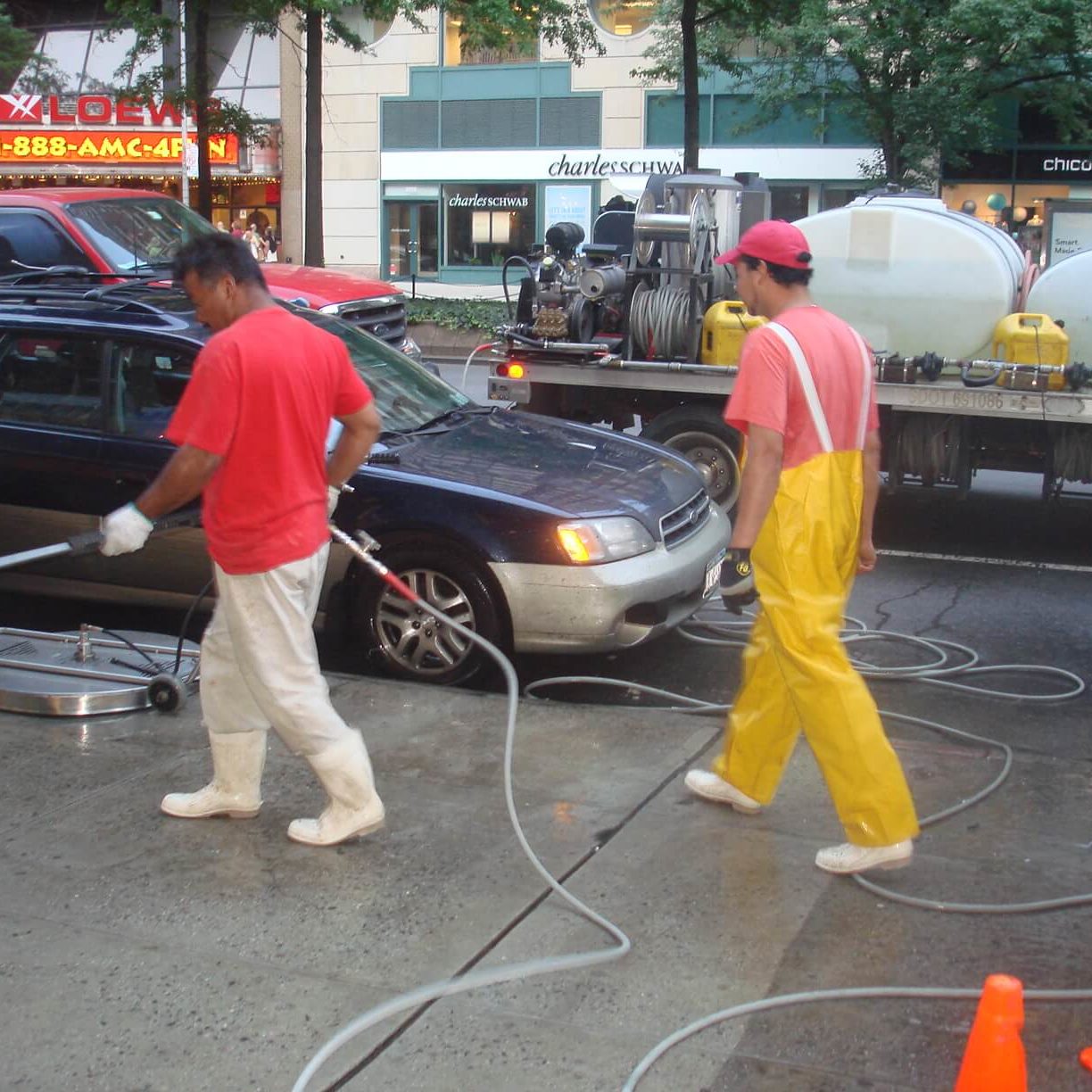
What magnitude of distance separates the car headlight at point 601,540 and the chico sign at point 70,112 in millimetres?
33505

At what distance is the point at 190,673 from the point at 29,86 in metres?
36.3

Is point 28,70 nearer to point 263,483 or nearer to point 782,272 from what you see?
point 263,483

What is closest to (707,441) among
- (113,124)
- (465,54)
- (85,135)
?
(465,54)

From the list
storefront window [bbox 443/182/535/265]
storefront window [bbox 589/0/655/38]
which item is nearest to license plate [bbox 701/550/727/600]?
storefront window [bbox 589/0/655/38]

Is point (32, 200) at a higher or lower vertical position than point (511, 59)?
lower

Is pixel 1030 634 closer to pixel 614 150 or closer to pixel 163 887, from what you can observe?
pixel 163 887

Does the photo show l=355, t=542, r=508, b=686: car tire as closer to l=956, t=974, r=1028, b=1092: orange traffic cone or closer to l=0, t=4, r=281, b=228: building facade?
l=956, t=974, r=1028, b=1092: orange traffic cone

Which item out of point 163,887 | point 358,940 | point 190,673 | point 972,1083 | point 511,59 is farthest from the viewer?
point 511,59

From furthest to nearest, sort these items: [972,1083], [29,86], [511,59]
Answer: [29,86] → [511,59] → [972,1083]

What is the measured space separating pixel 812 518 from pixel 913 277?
5591mm

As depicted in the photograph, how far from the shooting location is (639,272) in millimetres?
10406

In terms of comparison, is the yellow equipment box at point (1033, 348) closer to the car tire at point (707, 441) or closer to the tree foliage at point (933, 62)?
the car tire at point (707, 441)

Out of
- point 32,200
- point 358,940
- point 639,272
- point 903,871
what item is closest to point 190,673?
point 358,940

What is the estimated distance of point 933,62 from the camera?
24.2 meters
